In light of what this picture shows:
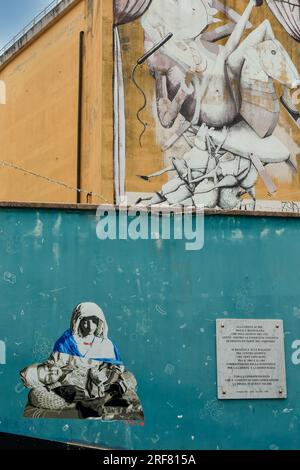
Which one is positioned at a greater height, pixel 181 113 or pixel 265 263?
pixel 181 113

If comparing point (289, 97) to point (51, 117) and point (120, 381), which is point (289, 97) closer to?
point (51, 117)

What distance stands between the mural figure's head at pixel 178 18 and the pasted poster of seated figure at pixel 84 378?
9713mm

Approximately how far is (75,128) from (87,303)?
974 cm

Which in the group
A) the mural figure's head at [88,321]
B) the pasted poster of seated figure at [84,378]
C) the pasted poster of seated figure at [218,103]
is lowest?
the pasted poster of seated figure at [84,378]

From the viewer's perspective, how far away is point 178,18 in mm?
16875

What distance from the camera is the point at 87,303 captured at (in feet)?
28.1

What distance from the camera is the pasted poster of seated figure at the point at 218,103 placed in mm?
16594

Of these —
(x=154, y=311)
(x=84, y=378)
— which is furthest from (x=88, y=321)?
(x=154, y=311)

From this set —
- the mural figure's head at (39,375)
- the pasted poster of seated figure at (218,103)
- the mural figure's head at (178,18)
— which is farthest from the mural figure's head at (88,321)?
the mural figure's head at (178,18)

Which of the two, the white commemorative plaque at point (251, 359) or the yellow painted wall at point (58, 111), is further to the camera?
the yellow painted wall at point (58, 111)

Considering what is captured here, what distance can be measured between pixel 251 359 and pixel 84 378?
1823mm

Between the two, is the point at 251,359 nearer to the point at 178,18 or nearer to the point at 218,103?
the point at 218,103

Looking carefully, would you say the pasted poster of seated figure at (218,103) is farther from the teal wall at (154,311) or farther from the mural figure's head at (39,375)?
the mural figure's head at (39,375)
